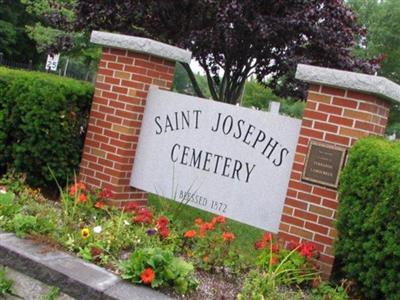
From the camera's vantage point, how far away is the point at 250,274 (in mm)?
3533

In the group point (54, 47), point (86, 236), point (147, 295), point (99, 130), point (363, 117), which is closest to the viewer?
point (147, 295)

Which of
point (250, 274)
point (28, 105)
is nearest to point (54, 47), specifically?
point (28, 105)

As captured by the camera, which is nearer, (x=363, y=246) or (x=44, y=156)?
(x=363, y=246)

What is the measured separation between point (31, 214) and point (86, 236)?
2.27 ft

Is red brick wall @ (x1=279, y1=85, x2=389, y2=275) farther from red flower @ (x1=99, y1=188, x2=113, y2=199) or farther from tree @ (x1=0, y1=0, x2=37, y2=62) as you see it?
tree @ (x1=0, y1=0, x2=37, y2=62)

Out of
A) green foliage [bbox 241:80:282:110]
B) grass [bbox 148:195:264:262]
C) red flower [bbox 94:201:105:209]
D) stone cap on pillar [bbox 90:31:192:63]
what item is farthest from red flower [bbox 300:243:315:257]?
green foliage [bbox 241:80:282:110]

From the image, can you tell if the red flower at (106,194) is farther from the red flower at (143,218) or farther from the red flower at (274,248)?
the red flower at (274,248)

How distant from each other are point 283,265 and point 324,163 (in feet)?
2.87

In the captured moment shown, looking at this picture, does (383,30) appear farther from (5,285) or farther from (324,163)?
(5,285)

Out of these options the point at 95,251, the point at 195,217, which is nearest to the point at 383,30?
the point at 195,217

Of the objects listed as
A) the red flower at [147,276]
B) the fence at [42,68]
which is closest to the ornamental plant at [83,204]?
the red flower at [147,276]

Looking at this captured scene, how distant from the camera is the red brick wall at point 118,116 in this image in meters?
5.25

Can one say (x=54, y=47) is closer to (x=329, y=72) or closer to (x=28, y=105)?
(x=28, y=105)

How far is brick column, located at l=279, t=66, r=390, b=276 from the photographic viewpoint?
3998 mm
